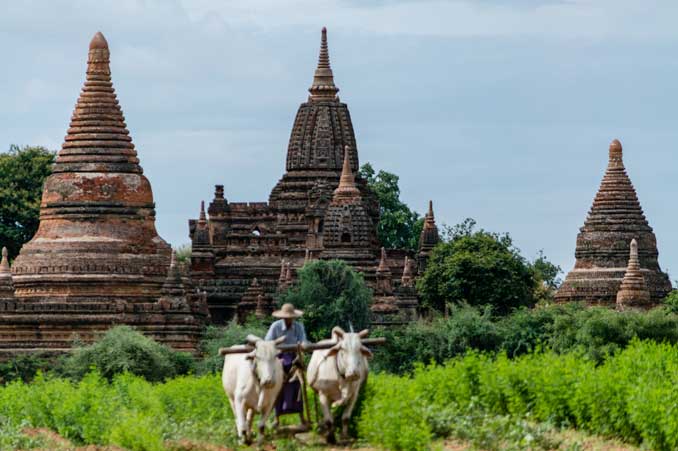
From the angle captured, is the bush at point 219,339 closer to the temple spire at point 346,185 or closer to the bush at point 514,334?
the bush at point 514,334

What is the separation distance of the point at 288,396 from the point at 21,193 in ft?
171

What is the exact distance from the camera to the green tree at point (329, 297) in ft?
192

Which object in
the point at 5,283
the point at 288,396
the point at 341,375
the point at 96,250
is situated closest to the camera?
the point at 341,375

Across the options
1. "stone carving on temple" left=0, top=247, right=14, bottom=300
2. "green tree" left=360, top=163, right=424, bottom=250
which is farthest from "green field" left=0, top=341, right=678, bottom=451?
"green tree" left=360, top=163, right=424, bottom=250

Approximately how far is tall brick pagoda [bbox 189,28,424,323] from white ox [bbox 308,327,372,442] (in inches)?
1499

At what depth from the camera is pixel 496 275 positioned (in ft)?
237

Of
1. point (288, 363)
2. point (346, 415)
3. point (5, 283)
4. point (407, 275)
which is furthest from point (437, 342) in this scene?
point (346, 415)

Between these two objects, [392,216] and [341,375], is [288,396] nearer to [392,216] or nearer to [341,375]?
[341,375]

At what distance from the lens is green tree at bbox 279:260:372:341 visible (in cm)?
5841

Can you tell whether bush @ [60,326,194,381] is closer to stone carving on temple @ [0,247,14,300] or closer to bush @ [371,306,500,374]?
bush @ [371,306,500,374]

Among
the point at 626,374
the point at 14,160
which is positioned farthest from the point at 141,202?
the point at 626,374

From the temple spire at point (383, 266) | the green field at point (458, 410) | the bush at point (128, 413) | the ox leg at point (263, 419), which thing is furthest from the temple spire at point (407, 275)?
the ox leg at point (263, 419)

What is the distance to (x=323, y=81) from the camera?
258 ft

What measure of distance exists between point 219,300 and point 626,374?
41.3 metres
